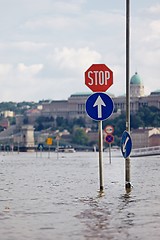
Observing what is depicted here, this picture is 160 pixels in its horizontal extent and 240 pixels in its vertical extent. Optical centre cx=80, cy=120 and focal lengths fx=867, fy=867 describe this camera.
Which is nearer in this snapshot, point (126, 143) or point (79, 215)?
point (79, 215)

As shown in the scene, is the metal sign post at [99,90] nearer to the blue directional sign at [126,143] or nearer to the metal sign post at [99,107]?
the metal sign post at [99,107]

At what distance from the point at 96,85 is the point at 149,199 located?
8.53 ft

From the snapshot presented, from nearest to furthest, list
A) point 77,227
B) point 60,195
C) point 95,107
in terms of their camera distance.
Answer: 1. point 77,227
2. point 95,107
3. point 60,195

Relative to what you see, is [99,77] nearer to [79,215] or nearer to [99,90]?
[99,90]

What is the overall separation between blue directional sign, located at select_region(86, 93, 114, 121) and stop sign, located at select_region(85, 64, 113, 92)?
0.21 m

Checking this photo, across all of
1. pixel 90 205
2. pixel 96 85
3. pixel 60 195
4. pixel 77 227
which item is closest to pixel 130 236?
pixel 77 227

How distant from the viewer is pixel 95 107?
17125 mm

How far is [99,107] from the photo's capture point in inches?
674

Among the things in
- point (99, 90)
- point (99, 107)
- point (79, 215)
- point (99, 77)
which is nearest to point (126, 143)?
point (99, 107)

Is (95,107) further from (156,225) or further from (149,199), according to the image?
(156,225)

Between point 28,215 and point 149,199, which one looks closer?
point 28,215

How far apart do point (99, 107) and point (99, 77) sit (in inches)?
28.7

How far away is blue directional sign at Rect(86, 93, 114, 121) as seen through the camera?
17.0m

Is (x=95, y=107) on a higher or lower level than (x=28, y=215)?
higher
